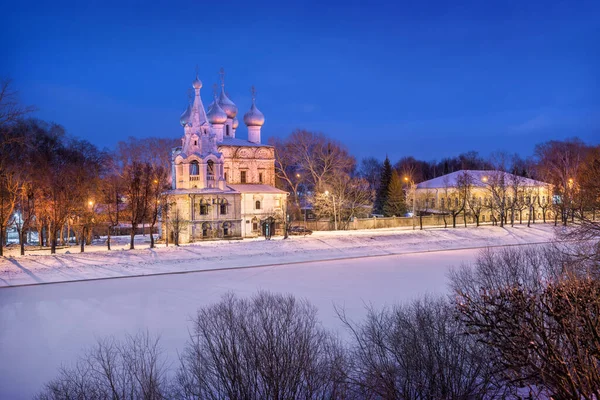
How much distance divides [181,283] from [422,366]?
60.3ft

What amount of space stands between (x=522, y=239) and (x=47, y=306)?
1404 inches

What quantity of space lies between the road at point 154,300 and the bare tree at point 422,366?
13.7 ft

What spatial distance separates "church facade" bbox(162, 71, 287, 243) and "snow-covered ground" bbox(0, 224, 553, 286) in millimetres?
4358

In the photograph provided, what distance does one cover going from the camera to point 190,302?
21.9 meters

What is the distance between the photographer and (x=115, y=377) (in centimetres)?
1172

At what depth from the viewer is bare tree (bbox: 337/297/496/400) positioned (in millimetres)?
10164

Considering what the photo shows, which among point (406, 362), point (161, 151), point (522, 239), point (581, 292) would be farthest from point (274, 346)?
point (161, 151)

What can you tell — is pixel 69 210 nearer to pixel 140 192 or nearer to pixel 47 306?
pixel 140 192

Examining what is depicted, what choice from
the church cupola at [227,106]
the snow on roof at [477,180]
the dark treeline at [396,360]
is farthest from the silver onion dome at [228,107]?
the dark treeline at [396,360]

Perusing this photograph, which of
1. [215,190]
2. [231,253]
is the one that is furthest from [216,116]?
[231,253]

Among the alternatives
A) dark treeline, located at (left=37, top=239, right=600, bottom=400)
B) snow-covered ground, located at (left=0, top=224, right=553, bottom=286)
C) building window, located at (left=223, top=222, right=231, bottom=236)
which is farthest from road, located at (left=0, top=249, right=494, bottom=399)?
building window, located at (left=223, top=222, right=231, bottom=236)

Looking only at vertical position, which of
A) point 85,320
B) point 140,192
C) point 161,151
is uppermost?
point 161,151

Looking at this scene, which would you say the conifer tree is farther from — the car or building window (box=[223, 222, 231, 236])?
building window (box=[223, 222, 231, 236])

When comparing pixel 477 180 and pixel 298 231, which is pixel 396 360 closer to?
pixel 298 231
